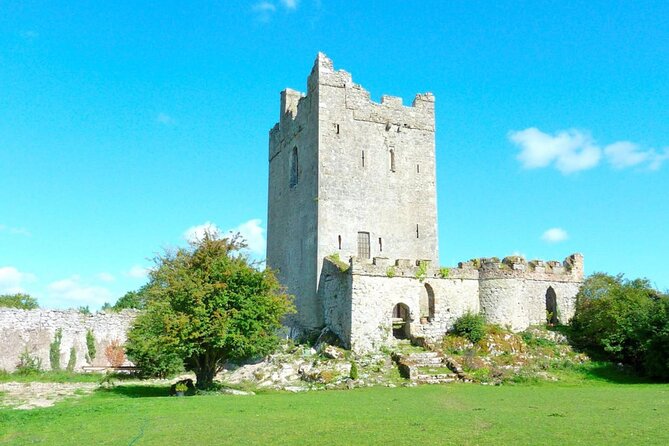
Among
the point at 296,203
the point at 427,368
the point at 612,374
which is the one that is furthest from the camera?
the point at 296,203

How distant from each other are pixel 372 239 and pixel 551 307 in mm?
11192

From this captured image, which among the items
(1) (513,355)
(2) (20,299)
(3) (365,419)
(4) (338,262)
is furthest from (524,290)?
(2) (20,299)

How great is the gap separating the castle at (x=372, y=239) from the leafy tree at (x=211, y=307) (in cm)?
594

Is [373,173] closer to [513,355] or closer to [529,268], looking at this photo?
[529,268]

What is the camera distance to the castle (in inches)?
1260

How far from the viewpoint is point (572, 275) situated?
35.2 m

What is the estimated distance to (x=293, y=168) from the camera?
41.8 meters

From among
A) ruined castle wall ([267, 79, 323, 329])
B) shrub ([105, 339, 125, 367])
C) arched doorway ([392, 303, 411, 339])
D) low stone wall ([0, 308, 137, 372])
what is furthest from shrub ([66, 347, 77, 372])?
arched doorway ([392, 303, 411, 339])

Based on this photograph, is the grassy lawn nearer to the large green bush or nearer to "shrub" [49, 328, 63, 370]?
the large green bush

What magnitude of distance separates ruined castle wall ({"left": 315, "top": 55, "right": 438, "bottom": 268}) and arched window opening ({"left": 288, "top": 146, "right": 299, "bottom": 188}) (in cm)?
445

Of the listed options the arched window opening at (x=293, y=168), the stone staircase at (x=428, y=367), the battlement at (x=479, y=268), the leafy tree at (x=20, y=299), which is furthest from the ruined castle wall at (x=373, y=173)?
the leafy tree at (x=20, y=299)

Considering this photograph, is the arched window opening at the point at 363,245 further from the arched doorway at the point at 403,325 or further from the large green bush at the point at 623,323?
the large green bush at the point at 623,323

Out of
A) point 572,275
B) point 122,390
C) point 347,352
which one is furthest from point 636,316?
point 122,390

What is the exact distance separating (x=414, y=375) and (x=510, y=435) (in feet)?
45.8
